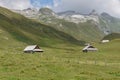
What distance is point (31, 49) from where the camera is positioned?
182625 millimetres

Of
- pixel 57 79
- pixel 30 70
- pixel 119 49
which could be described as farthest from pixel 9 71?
pixel 119 49

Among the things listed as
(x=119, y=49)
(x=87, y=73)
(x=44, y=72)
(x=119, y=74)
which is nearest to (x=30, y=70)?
(x=44, y=72)

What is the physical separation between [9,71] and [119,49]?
126 metres

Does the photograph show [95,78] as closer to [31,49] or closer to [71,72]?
[71,72]

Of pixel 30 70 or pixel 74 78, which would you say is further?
pixel 30 70

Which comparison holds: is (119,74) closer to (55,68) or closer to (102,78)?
(102,78)

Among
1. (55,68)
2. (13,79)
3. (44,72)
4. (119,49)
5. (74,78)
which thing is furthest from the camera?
→ (119,49)

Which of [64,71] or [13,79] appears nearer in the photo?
[13,79]

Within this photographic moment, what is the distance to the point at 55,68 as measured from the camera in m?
57.4

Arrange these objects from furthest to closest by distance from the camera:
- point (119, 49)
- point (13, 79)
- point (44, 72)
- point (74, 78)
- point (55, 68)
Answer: point (119, 49), point (55, 68), point (44, 72), point (74, 78), point (13, 79)

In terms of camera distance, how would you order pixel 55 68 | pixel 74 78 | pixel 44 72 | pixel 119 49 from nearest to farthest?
pixel 74 78 → pixel 44 72 → pixel 55 68 → pixel 119 49

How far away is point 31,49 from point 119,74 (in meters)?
131

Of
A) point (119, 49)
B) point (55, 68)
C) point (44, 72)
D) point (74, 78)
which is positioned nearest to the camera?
point (74, 78)

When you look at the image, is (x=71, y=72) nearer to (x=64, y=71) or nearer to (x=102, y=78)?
(x=64, y=71)
